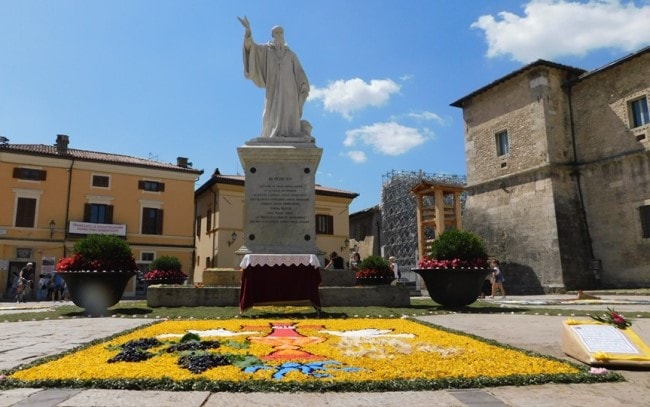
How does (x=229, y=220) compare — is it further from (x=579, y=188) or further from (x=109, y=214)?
(x=579, y=188)

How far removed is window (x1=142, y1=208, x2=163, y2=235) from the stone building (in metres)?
22.8

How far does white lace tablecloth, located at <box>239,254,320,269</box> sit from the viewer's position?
8438 mm

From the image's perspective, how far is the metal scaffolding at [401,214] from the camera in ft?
127

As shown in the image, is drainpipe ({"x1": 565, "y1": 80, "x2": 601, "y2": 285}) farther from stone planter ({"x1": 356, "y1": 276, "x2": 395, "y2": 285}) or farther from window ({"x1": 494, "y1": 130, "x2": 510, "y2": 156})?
stone planter ({"x1": 356, "y1": 276, "x2": 395, "y2": 285})

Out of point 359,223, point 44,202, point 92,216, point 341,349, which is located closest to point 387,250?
point 359,223

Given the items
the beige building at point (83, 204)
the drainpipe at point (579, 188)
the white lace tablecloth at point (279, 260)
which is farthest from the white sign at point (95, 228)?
the drainpipe at point (579, 188)

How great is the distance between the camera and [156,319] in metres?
7.71

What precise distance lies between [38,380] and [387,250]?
38.3 m

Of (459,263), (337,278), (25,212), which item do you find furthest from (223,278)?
(25,212)

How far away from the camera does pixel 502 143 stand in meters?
26.9

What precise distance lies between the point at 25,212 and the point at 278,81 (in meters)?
25.5

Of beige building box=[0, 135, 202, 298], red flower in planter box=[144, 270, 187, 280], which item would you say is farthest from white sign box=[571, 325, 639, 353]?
beige building box=[0, 135, 202, 298]

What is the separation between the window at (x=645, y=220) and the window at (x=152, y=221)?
29629 mm

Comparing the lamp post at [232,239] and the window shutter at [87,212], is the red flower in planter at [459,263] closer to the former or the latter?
the lamp post at [232,239]
